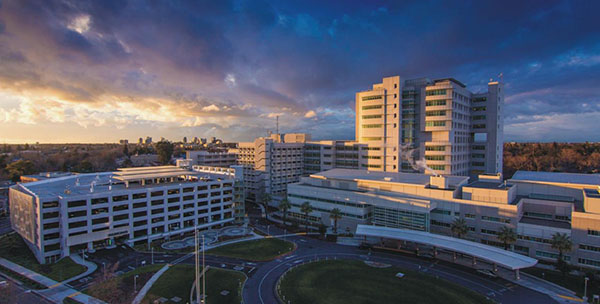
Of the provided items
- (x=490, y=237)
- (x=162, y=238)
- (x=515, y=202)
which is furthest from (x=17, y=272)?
(x=515, y=202)

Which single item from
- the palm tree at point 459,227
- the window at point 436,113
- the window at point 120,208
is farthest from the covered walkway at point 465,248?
the window at point 436,113

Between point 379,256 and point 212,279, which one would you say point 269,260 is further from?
point 379,256

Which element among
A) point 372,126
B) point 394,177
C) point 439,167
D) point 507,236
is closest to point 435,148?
point 439,167

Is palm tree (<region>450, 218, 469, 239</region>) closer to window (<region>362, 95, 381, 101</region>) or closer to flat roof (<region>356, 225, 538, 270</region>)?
flat roof (<region>356, 225, 538, 270</region>)

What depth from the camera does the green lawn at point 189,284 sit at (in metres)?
50.2

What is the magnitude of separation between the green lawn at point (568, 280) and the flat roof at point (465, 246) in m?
5.30

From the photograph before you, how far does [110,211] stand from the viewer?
7450 centimetres

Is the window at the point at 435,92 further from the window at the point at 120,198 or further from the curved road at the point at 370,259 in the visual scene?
the window at the point at 120,198

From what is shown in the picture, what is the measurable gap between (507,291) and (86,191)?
9385cm

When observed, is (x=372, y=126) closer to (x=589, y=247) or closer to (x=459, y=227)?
(x=459, y=227)

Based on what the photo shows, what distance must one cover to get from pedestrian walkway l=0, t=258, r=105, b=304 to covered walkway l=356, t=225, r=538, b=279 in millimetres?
54080

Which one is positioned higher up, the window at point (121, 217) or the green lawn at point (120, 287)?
the window at point (121, 217)

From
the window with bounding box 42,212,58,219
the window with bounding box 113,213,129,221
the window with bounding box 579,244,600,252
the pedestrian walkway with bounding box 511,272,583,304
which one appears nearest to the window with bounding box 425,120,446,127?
the window with bounding box 579,244,600,252

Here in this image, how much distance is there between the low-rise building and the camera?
61.7m
